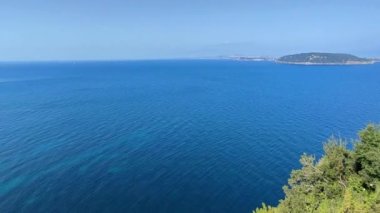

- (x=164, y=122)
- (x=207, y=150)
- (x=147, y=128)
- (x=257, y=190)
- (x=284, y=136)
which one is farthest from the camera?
(x=164, y=122)

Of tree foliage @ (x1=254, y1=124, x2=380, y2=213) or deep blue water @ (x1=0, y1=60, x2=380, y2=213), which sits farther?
deep blue water @ (x1=0, y1=60, x2=380, y2=213)

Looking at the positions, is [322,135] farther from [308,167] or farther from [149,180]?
[149,180]

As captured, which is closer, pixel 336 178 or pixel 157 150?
pixel 336 178

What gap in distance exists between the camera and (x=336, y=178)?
3006 cm

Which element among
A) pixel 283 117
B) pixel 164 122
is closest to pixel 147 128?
pixel 164 122

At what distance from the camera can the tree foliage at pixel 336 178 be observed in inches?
1052

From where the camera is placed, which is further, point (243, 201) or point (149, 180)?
point (149, 180)

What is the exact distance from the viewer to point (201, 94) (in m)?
115

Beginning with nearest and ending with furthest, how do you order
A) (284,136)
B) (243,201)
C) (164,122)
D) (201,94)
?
(243,201)
(284,136)
(164,122)
(201,94)

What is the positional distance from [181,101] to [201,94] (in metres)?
19.0

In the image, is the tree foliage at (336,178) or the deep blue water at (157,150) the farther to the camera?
the deep blue water at (157,150)

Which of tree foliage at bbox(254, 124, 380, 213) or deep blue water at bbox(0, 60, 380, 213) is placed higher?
tree foliage at bbox(254, 124, 380, 213)

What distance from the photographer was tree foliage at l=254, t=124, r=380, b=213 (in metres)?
26.7

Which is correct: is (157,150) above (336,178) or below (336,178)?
below
